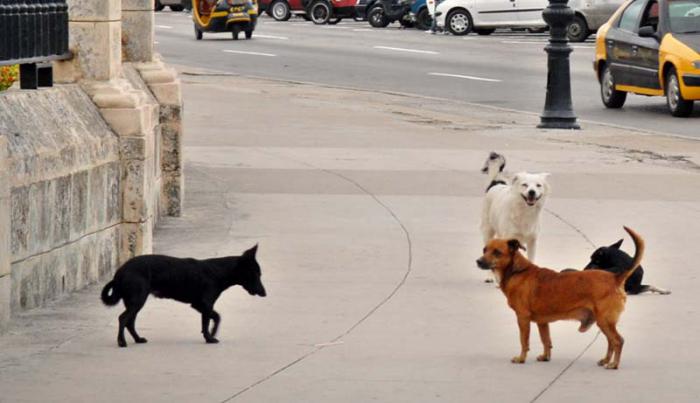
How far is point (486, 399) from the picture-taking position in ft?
27.9

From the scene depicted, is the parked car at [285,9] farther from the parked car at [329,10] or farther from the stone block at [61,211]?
the stone block at [61,211]

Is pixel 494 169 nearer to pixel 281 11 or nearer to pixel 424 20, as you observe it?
pixel 424 20

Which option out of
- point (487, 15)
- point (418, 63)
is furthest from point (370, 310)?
point (487, 15)

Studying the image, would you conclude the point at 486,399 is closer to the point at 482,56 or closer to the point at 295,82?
the point at 295,82

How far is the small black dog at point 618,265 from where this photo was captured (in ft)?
36.8

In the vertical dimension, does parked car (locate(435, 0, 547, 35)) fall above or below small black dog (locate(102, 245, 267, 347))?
below

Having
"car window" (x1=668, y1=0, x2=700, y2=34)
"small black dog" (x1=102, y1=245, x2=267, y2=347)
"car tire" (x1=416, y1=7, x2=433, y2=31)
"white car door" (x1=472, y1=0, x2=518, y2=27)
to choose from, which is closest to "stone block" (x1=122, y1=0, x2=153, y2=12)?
"small black dog" (x1=102, y1=245, x2=267, y2=347)

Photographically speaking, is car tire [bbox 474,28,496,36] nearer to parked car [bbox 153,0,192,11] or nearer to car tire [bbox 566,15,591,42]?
car tire [bbox 566,15,591,42]

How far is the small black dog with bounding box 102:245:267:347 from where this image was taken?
9.73 m

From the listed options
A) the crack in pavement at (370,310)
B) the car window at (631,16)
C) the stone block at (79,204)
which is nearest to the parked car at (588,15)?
the car window at (631,16)

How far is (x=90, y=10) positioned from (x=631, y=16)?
15542 mm

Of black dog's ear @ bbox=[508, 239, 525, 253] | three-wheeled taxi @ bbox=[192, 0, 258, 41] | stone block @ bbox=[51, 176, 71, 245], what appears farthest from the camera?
three-wheeled taxi @ bbox=[192, 0, 258, 41]

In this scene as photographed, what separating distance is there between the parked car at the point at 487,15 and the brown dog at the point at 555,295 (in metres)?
36.2

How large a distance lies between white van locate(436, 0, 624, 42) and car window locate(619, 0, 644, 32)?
1687 cm
